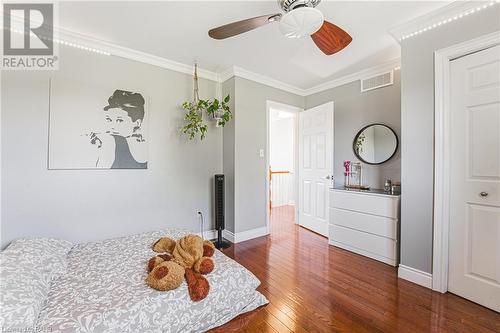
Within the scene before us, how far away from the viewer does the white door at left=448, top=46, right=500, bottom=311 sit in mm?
1702

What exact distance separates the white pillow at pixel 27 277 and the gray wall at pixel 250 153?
197cm

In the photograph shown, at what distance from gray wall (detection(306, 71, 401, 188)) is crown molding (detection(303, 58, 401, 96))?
6 cm

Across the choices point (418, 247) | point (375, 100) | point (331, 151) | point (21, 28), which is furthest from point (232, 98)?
point (418, 247)

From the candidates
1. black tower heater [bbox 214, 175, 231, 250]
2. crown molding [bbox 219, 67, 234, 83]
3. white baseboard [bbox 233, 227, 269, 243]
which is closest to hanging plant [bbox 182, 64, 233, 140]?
crown molding [bbox 219, 67, 234, 83]

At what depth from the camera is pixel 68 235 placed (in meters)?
2.29

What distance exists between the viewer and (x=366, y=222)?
2688mm

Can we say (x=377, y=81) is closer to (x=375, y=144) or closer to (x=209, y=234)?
(x=375, y=144)

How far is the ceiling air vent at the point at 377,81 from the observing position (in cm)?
290

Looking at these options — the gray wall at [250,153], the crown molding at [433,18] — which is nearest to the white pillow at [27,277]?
the gray wall at [250,153]

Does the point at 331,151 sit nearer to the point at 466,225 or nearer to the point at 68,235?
the point at 466,225

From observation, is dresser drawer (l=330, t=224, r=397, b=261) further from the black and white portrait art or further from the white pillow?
the white pillow

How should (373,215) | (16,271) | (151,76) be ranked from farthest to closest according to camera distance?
(151,76) < (373,215) < (16,271)

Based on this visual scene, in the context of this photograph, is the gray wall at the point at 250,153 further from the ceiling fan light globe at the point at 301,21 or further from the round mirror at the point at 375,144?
the ceiling fan light globe at the point at 301,21

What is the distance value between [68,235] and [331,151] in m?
3.40
